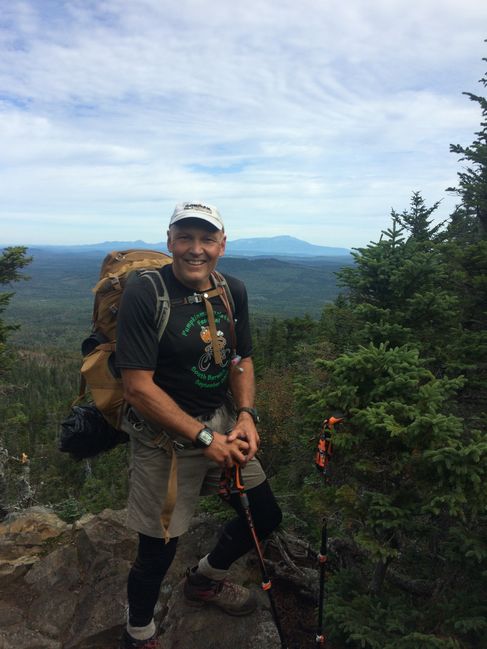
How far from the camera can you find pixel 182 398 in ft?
11.0

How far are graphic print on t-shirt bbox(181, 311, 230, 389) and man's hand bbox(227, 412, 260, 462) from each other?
358 mm

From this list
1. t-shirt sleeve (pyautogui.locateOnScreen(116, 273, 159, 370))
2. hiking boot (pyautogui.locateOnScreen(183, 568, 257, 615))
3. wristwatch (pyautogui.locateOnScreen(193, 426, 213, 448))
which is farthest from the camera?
hiking boot (pyautogui.locateOnScreen(183, 568, 257, 615))

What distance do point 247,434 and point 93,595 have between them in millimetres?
2917

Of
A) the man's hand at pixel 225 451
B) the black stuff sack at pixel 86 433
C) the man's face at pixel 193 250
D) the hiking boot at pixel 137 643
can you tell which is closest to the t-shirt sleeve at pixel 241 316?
the man's face at pixel 193 250

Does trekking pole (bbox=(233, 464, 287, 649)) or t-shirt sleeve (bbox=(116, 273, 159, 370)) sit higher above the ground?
t-shirt sleeve (bbox=(116, 273, 159, 370))

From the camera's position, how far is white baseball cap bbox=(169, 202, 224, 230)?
323 cm

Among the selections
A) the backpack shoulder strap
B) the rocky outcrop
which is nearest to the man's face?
the backpack shoulder strap

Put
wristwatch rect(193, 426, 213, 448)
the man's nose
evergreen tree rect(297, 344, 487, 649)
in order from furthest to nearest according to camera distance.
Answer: the man's nose < wristwatch rect(193, 426, 213, 448) < evergreen tree rect(297, 344, 487, 649)

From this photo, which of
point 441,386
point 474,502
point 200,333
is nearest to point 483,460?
point 474,502

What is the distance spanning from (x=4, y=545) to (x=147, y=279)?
5233 mm

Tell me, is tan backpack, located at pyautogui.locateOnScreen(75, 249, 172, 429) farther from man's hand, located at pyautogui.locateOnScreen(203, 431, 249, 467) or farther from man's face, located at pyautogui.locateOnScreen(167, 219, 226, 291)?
man's hand, located at pyautogui.locateOnScreen(203, 431, 249, 467)

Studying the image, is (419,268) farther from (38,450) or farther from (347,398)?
(38,450)

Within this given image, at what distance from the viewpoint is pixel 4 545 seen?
611cm

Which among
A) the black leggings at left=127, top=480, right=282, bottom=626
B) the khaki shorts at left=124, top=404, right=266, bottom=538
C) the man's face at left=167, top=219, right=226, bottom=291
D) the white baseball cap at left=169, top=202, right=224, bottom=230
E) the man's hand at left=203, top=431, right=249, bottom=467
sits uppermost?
the white baseball cap at left=169, top=202, right=224, bottom=230
